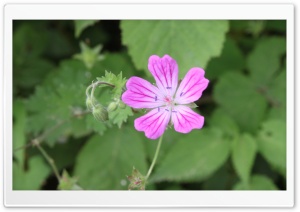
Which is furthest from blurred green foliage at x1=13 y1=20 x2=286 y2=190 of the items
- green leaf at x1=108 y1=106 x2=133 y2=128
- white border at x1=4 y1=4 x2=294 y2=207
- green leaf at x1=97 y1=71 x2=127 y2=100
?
green leaf at x1=97 y1=71 x2=127 y2=100

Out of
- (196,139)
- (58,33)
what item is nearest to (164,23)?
(196,139)

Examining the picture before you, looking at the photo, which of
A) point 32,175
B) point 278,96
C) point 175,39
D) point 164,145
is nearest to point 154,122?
point 175,39

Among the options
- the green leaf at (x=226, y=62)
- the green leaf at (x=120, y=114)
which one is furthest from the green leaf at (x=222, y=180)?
the green leaf at (x=120, y=114)

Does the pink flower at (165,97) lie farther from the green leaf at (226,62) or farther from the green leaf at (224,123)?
the green leaf at (226,62)
